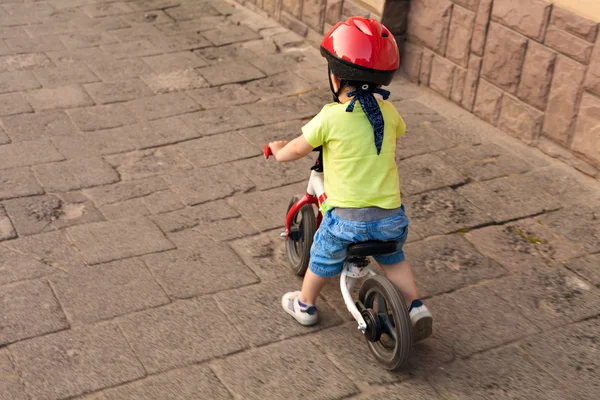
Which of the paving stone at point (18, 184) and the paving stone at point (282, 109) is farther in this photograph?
the paving stone at point (282, 109)

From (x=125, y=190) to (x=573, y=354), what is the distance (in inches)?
106

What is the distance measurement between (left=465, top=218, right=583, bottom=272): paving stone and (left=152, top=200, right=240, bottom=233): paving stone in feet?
4.44

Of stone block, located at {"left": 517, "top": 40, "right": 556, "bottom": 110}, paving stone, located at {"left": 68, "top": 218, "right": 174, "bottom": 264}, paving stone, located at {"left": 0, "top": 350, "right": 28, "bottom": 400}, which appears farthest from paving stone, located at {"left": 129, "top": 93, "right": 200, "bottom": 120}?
paving stone, located at {"left": 0, "top": 350, "right": 28, "bottom": 400}

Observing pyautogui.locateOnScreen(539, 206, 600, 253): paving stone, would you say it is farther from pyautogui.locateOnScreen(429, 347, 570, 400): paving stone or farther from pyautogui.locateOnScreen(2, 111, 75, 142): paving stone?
pyautogui.locateOnScreen(2, 111, 75, 142): paving stone

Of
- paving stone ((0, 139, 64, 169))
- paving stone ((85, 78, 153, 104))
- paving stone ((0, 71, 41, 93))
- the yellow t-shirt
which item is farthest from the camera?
paving stone ((0, 71, 41, 93))

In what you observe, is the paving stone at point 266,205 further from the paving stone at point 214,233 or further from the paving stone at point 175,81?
the paving stone at point 175,81

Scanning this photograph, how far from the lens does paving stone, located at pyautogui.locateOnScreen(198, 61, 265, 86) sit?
21.4 feet

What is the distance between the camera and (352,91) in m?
3.35

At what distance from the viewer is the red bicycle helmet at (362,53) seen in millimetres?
3244

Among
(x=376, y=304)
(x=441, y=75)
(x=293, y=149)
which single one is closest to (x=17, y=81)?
(x=441, y=75)

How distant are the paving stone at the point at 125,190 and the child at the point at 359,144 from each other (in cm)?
163

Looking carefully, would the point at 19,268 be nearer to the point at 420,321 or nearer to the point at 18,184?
the point at 18,184

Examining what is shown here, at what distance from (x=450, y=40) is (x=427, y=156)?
1127 millimetres

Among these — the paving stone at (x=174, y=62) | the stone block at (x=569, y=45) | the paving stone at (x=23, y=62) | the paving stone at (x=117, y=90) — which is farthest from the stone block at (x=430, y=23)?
the paving stone at (x=23, y=62)
